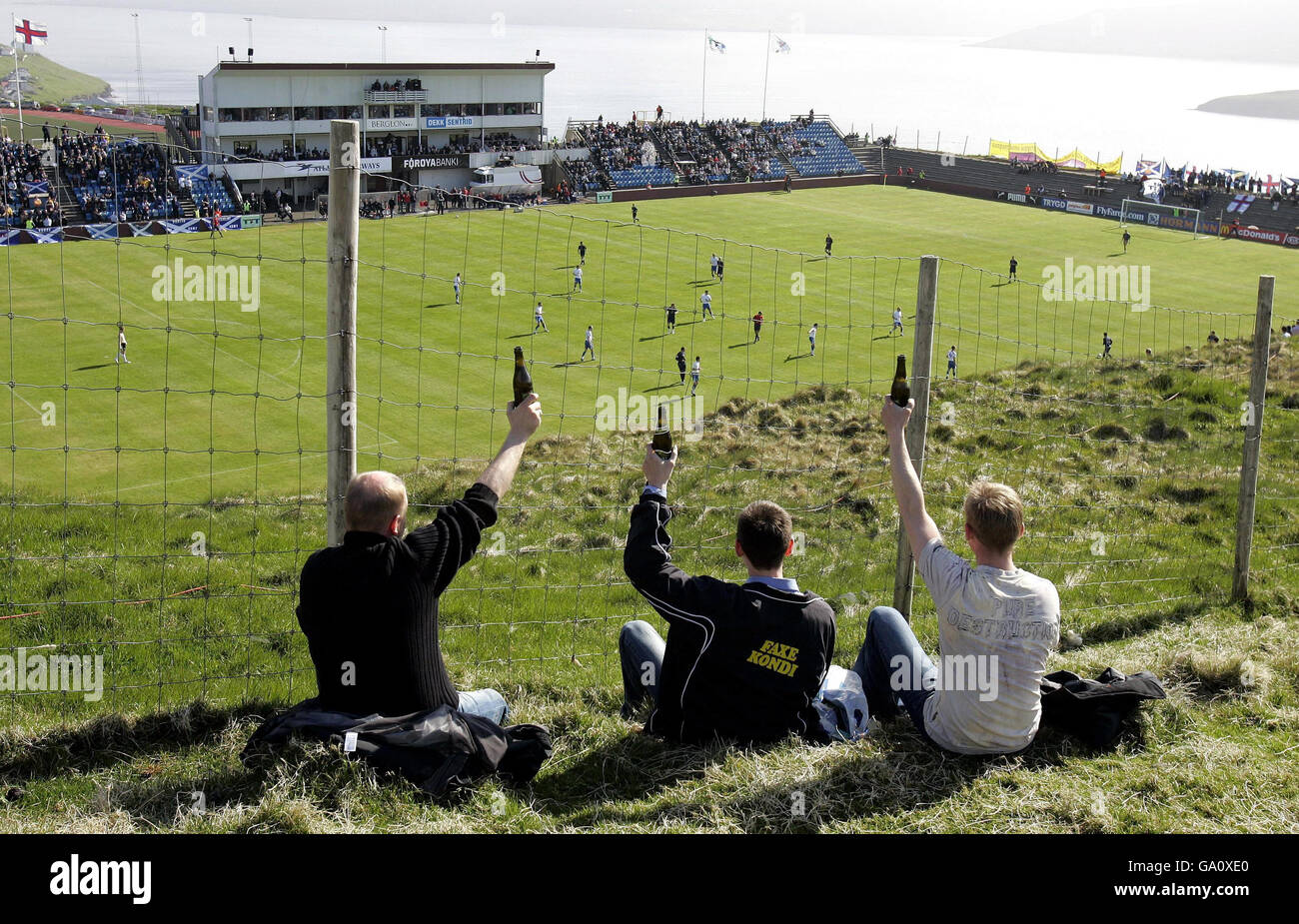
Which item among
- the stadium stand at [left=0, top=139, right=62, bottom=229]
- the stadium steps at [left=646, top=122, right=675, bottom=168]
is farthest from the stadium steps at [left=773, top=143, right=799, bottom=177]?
the stadium stand at [left=0, top=139, right=62, bottom=229]

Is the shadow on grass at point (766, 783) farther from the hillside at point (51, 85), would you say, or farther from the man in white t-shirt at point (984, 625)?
the hillside at point (51, 85)

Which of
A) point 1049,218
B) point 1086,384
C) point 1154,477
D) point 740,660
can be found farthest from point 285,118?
point 740,660

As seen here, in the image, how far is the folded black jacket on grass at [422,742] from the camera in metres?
4.84

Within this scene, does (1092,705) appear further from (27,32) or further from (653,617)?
(27,32)

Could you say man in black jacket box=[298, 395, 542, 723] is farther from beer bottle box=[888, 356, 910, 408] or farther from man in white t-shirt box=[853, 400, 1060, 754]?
beer bottle box=[888, 356, 910, 408]

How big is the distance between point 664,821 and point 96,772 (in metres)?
2.83

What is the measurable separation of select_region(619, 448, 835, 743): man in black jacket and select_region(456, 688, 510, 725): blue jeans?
0.79 m

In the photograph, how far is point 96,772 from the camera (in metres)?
5.43

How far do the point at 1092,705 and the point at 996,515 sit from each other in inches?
58.9

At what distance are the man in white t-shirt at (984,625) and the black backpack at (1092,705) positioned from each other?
35 cm

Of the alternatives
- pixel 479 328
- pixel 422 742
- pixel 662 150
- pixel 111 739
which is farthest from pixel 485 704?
pixel 662 150

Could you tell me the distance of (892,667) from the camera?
5898mm

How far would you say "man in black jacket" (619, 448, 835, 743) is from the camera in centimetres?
508

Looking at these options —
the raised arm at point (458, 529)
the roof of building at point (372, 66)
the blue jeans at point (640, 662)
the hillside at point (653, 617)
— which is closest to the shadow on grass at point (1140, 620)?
the hillside at point (653, 617)
